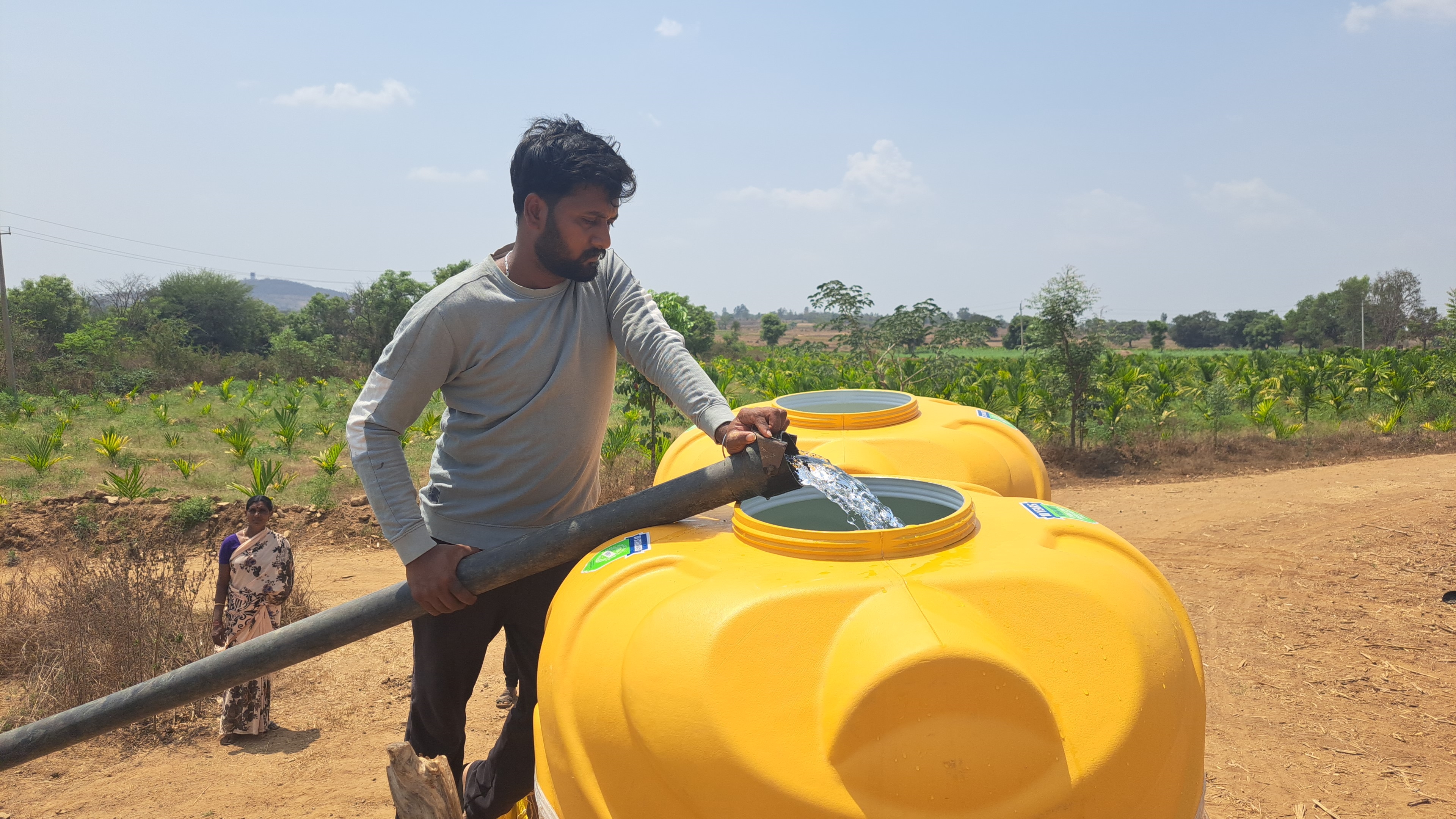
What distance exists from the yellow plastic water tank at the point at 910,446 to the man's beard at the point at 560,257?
98cm

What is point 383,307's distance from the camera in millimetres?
38594

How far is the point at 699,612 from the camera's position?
150 centimetres

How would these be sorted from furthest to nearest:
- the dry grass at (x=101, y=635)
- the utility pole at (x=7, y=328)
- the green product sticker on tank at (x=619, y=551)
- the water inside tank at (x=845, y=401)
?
the utility pole at (x=7, y=328) < the dry grass at (x=101, y=635) < the water inside tank at (x=845, y=401) < the green product sticker on tank at (x=619, y=551)

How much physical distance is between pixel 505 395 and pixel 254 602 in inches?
127

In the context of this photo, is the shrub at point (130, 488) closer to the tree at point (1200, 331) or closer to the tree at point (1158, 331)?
the tree at point (1158, 331)

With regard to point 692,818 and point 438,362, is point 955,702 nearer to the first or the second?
point 692,818

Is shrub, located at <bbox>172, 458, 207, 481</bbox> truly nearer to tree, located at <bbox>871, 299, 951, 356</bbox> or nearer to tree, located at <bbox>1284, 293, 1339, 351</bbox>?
tree, located at <bbox>871, 299, 951, 356</bbox>

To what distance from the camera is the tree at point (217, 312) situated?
133 feet

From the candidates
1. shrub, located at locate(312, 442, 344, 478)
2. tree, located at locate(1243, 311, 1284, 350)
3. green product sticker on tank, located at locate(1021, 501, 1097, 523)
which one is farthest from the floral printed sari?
tree, located at locate(1243, 311, 1284, 350)

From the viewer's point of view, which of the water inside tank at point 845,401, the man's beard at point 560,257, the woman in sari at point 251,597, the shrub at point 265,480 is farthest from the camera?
the shrub at point 265,480

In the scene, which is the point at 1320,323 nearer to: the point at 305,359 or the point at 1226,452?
the point at 1226,452

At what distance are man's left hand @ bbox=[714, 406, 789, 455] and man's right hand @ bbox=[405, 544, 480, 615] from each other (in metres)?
0.68

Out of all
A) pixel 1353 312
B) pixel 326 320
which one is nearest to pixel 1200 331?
pixel 1353 312

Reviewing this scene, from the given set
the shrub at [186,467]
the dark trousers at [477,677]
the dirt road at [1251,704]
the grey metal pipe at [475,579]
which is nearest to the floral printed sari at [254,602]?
the dirt road at [1251,704]
